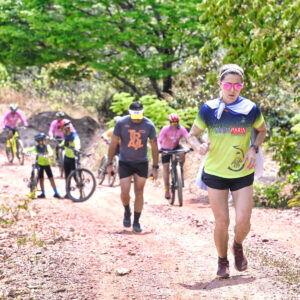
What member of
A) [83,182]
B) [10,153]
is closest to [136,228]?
[83,182]

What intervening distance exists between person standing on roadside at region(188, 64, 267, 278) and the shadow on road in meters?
0.09

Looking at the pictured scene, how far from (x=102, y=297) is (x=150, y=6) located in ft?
63.7

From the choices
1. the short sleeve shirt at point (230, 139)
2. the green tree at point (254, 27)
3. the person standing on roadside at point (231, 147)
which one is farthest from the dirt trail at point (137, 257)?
the green tree at point (254, 27)

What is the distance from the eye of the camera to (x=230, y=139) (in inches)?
208

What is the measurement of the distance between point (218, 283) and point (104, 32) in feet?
57.7

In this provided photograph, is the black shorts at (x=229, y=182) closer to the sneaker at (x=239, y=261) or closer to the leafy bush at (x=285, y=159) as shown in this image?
the sneaker at (x=239, y=261)

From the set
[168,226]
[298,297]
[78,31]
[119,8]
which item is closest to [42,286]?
[298,297]

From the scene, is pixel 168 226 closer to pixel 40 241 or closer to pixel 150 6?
pixel 40 241

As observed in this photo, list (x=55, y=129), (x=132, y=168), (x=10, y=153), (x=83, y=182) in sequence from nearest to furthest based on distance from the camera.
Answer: (x=132, y=168)
(x=83, y=182)
(x=55, y=129)
(x=10, y=153)

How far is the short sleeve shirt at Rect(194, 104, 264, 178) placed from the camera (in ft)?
17.3

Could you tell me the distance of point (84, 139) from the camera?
26.4 metres

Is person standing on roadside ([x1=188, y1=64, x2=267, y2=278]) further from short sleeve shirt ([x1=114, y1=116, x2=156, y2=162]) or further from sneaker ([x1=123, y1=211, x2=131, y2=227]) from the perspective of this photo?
sneaker ([x1=123, y1=211, x2=131, y2=227])

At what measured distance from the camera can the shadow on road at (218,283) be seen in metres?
5.24

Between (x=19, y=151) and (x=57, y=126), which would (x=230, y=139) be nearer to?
(x=57, y=126)
